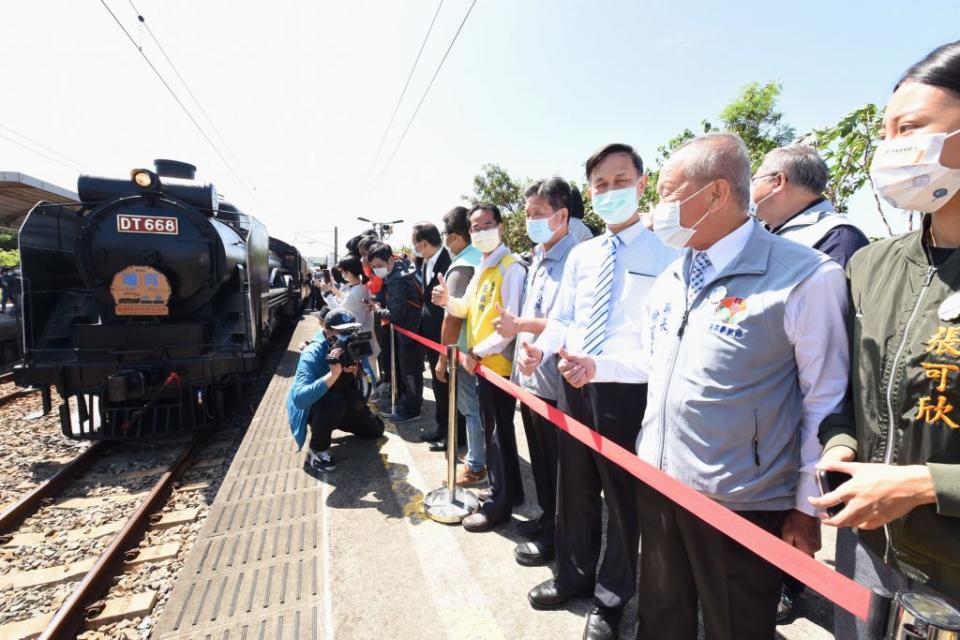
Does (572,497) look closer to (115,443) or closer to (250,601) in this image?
(250,601)

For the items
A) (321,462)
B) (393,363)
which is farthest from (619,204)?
(393,363)

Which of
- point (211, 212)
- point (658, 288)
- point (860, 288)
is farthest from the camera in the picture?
point (211, 212)

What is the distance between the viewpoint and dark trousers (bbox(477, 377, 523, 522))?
3.05 m

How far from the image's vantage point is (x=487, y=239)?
3.18 metres

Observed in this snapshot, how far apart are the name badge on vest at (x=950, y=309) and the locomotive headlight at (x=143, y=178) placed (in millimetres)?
6717

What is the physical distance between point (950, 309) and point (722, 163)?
2.49 feet

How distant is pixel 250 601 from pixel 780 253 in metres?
2.92

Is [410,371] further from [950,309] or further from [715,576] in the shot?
[950,309]

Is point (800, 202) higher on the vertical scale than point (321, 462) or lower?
higher

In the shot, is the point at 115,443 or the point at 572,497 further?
the point at 115,443

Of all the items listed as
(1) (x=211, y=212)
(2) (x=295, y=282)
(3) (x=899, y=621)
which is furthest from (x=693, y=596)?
(2) (x=295, y=282)

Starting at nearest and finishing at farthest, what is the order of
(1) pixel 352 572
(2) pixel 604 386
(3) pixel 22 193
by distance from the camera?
(2) pixel 604 386 → (1) pixel 352 572 → (3) pixel 22 193

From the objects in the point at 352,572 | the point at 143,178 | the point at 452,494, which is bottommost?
the point at 352,572

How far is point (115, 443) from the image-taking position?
5.29 metres
